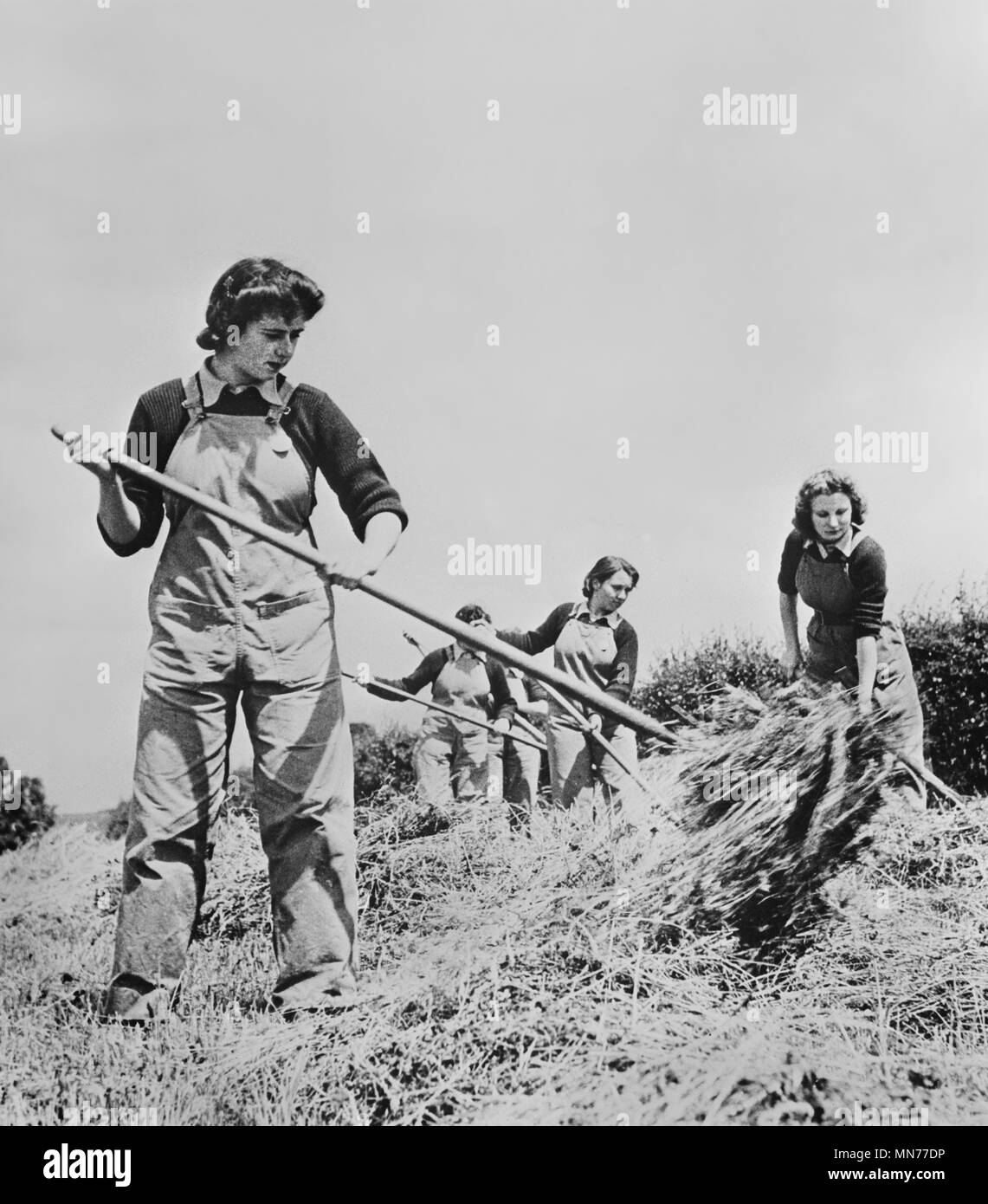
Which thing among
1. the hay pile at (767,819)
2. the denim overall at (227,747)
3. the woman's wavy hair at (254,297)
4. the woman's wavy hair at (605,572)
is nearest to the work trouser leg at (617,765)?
the hay pile at (767,819)

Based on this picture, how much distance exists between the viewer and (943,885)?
5648 mm

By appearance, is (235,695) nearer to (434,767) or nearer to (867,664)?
(434,767)

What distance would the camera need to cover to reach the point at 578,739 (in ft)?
19.2

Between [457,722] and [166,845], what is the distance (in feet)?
4.80

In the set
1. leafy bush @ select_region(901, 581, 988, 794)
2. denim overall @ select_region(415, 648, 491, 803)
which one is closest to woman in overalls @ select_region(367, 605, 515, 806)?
denim overall @ select_region(415, 648, 491, 803)

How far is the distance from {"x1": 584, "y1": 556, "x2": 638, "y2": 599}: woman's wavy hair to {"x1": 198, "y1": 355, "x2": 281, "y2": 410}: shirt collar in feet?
5.07

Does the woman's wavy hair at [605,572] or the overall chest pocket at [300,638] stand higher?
the woman's wavy hair at [605,572]

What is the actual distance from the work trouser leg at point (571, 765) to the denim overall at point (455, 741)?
32 cm

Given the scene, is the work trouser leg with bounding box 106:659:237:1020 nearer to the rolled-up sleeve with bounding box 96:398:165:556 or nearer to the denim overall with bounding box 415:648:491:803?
the rolled-up sleeve with bounding box 96:398:165:556

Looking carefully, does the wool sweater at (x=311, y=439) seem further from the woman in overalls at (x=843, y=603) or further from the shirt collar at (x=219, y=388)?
the woman in overalls at (x=843, y=603)

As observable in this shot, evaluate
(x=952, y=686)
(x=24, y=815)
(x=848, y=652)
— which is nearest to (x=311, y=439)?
(x=24, y=815)

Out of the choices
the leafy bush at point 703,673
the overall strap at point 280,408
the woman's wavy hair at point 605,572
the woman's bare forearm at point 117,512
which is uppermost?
the overall strap at point 280,408

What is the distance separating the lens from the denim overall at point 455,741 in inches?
233
